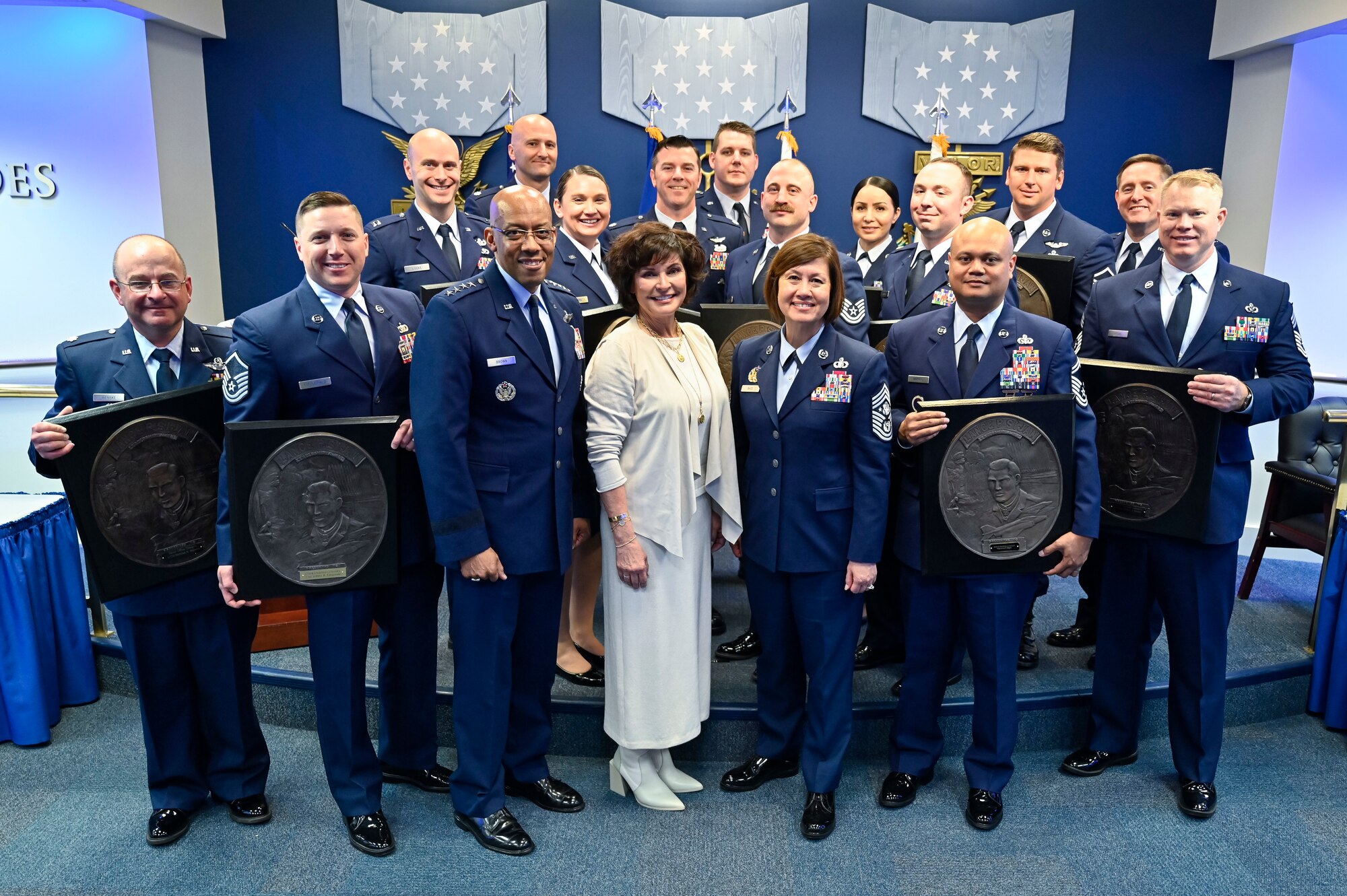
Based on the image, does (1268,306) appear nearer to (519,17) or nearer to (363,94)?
(519,17)

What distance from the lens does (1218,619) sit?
2922 millimetres

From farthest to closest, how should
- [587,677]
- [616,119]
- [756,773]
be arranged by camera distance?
[616,119]
[587,677]
[756,773]

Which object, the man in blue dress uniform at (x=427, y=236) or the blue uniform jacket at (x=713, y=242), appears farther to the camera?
the blue uniform jacket at (x=713, y=242)

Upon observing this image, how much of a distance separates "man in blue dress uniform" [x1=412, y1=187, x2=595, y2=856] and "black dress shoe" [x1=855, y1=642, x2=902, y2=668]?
135 centimetres

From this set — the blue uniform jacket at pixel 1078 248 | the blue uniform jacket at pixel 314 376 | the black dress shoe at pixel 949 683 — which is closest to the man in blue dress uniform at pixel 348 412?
the blue uniform jacket at pixel 314 376

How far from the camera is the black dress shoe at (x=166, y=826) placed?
2.78 m

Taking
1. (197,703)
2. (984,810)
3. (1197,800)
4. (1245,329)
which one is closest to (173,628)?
(197,703)

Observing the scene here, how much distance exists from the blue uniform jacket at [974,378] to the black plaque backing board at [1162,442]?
0.14 metres

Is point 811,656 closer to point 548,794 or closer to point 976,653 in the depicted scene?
point 976,653

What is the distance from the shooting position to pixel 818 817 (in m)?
2.84

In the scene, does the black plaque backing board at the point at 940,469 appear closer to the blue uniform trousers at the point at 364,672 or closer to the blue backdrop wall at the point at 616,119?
the blue uniform trousers at the point at 364,672

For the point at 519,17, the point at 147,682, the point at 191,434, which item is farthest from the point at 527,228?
the point at 519,17

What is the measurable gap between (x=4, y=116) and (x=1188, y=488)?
6.26m

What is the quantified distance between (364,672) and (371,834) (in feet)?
1.61
